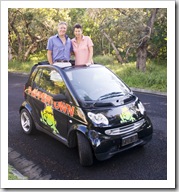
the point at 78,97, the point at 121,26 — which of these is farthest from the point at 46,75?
A: the point at 121,26

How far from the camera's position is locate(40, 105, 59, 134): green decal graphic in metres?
3.99

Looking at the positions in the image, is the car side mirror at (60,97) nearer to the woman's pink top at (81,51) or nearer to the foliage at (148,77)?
the woman's pink top at (81,51)

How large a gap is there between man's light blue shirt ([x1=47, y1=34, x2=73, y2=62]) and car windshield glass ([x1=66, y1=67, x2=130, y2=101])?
0.44 meters

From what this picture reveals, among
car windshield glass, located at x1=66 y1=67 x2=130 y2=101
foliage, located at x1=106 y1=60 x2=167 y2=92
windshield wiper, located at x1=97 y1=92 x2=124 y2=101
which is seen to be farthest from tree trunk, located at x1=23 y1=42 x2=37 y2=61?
windshield wiper, located at x1=97 y1=92 x2=124 y2=101

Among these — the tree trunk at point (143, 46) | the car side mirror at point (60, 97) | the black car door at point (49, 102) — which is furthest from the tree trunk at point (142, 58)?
the car side mirror at point (60, 97)

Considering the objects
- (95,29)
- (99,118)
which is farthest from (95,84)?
(95,29)

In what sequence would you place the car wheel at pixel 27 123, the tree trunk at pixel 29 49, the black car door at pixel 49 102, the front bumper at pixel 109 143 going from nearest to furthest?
the front bumper at pixel 109 143 → the black car door at pixel 49 102 → the car wheel at pixel 27 123 → the tree trunk at pixel 29 49

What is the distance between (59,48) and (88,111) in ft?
4.59

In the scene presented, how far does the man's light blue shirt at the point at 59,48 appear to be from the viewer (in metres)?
4.27

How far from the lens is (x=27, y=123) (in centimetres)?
480

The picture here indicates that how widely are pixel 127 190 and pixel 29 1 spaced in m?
2.88

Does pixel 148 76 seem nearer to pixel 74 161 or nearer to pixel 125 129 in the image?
pixel 125 129

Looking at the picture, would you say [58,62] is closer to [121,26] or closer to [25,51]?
[121,26]

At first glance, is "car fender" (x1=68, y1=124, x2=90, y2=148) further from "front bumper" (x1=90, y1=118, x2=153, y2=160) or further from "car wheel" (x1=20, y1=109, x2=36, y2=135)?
"car wheel" (x1=20, y1=109, x2=36, y2=135)
